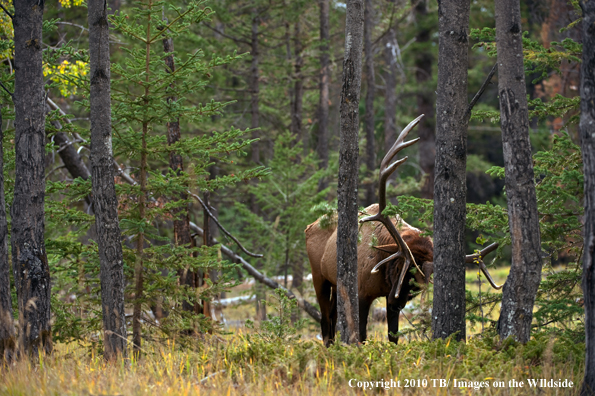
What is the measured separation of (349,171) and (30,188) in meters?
3.72

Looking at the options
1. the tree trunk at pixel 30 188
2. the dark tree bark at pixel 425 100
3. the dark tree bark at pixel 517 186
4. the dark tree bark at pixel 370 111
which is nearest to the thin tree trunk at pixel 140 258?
the tree trunk at pixel 30 188

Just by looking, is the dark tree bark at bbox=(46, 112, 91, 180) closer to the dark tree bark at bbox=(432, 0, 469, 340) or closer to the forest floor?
the forest floor

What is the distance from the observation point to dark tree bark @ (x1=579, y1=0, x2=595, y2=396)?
173 inches

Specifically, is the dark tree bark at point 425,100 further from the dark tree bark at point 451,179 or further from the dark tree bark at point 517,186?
the dark tree bark at point 517,186

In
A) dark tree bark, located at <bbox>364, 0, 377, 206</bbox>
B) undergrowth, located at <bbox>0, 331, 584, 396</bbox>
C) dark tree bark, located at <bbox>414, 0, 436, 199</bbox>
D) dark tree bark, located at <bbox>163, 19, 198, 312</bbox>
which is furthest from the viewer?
dark tree bark, located at <bbox>414, 0, 436, 199</bbox>

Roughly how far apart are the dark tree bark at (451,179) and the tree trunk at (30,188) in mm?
4614

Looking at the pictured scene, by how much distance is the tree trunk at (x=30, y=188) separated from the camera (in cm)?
598

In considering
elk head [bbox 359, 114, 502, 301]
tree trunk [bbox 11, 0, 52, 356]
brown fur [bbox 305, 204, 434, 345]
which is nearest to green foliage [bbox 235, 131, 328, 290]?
brown fur [bbox 305, 204, 434, 345]

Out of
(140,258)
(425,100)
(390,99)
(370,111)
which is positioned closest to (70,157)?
(140,258)

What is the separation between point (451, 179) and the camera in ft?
20.5

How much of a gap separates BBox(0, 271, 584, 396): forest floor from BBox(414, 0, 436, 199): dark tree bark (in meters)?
13.4

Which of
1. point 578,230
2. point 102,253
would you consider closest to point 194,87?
point 102,253

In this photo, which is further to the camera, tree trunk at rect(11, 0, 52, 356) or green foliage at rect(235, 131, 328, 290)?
green foliage at rect(235, 131, 328, 290)

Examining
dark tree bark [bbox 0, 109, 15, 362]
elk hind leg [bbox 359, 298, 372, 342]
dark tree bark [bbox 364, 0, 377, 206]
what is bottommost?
elk hind leg [bbox 359, 298, 372, 342]
